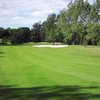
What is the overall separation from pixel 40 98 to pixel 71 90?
2073 millimetres

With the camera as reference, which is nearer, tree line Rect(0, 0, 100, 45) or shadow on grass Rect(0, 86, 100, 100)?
shadow on grass Rect(0, 86, 100, 100)

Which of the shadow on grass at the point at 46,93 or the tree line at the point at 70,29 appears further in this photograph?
the tree line at the point at 70,29

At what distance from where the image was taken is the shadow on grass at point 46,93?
489 inches

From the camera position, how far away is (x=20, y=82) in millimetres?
16734

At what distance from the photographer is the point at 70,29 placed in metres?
93.8

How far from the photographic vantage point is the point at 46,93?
13.5 meters

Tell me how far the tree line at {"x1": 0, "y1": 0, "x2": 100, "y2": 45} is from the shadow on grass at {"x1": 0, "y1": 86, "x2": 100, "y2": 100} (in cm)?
5073

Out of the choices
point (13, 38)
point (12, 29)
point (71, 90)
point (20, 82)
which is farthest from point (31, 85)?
point (12, 29)

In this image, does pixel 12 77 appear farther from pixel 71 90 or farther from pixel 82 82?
pixel 71 90

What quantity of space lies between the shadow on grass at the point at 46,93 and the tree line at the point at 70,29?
50733 millimetres

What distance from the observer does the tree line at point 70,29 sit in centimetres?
7350

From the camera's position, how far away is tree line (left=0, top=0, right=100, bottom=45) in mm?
73500

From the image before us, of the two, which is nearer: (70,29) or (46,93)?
(46,93)

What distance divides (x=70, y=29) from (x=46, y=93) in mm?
80848
